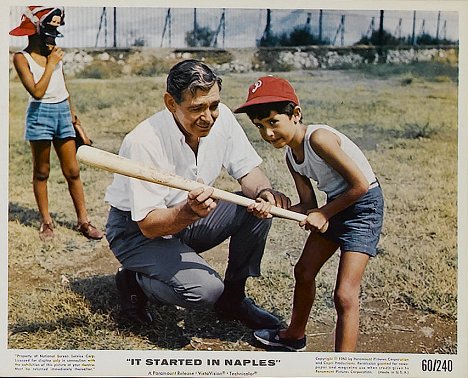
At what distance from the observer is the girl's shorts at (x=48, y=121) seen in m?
3.48

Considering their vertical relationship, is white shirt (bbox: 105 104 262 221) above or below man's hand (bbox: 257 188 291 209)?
above

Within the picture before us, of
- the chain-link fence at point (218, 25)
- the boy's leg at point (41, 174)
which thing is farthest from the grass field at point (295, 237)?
the chain-link fence at point (218, 25)

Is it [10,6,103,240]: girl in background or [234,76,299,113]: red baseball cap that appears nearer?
[234,76,299,113]: red baseball cap

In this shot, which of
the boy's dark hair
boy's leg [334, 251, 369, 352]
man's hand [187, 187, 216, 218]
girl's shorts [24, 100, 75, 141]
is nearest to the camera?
man's hand [187, 187, 216, 218]

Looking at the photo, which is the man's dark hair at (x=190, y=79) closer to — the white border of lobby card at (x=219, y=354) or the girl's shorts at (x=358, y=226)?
the white border of lobby card at (x=219, y=354)

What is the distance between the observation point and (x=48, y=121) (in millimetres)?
3508

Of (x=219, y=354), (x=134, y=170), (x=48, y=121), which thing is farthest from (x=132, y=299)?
(x=48, y=121)

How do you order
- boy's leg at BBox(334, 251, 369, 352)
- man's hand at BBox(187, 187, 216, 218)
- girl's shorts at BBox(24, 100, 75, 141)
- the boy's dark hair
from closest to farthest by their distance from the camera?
man's hand at BBox(187, 187, 216, 218) < the boy's dark hair < boy's leg at BBox(334, 251, 369, 352) < girl's shorts at BBox(24, 100, 75, 141)

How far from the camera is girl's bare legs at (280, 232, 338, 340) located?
3441 mm

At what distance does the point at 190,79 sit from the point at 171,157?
1.10 feet

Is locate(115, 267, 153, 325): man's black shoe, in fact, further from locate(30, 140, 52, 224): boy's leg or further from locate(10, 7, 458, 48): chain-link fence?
locate(10, 7, 458, 48): chain-link fence

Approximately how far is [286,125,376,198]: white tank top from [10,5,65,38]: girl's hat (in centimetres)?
116

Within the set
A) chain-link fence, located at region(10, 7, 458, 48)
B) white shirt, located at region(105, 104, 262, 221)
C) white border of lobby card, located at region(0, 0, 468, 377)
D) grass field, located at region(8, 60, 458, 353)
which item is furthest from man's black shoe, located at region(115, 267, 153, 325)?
chain-link fence, located at region(10, 7, 458, 48)

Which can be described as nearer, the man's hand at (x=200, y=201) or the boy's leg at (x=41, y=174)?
the man's hand at (x=200, y=201)
